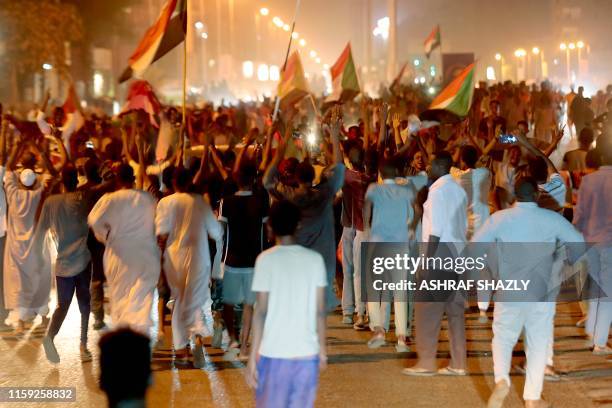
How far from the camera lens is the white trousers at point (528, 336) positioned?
22.1ft

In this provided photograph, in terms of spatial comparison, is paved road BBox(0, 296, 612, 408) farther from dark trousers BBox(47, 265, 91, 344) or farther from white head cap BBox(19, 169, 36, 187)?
white head cap BBox(19, 169, 36, 187)

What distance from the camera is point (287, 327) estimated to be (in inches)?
208

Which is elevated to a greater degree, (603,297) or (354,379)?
(603,297)

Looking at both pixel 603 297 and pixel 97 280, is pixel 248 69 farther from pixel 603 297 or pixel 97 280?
pixel 603 297

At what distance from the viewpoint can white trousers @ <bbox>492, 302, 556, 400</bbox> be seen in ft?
22.1

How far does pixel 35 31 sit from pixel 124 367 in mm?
41442

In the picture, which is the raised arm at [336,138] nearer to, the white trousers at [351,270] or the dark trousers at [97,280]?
the white trousers at [351,270]

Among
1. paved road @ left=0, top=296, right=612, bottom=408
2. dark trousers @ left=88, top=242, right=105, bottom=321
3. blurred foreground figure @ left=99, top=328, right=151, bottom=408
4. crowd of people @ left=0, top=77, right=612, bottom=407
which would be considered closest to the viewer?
blurred foreground figure @ left=99, top=328, right=151, bottom=408

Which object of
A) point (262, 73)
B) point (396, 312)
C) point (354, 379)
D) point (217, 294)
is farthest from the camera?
point (262, 73)

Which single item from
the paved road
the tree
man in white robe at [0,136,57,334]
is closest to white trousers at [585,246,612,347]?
the paved road

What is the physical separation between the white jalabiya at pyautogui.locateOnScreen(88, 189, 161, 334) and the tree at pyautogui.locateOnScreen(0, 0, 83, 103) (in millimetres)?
34728

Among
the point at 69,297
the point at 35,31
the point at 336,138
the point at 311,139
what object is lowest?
the point at 69,297

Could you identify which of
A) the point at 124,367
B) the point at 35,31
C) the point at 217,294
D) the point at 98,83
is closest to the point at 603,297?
the point at 217,294

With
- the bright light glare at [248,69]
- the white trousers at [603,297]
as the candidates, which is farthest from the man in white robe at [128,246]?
the bright light glare at [248,69]
